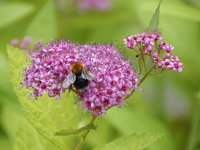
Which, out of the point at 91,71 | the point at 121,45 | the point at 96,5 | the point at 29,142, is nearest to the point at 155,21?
the point at 91,71

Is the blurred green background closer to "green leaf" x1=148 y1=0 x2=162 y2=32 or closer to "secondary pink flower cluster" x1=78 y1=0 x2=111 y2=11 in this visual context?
"secondary pink flower cluster" x1=78 y1=0 x2=111 y2=11

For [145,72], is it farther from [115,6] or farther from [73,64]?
[115,6]

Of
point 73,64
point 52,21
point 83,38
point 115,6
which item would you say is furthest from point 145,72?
point 115,6

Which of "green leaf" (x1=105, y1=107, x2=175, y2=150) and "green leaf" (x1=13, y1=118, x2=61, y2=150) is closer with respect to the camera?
"green leaf" (x1=13, y1=118, x2=61, y2=150)

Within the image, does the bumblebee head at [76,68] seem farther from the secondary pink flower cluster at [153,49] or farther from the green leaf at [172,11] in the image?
the green leaf at [172,11]

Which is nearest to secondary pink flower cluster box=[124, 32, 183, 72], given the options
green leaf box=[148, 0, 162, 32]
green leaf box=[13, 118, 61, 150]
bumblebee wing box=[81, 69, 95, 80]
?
green leaf box=[148, 0, 162, 32]

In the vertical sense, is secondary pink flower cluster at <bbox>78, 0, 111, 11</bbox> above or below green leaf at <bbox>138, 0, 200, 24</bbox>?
below

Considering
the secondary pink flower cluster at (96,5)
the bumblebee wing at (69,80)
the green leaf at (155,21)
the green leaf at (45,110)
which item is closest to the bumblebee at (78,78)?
the bumblebee wing at (69,80)
